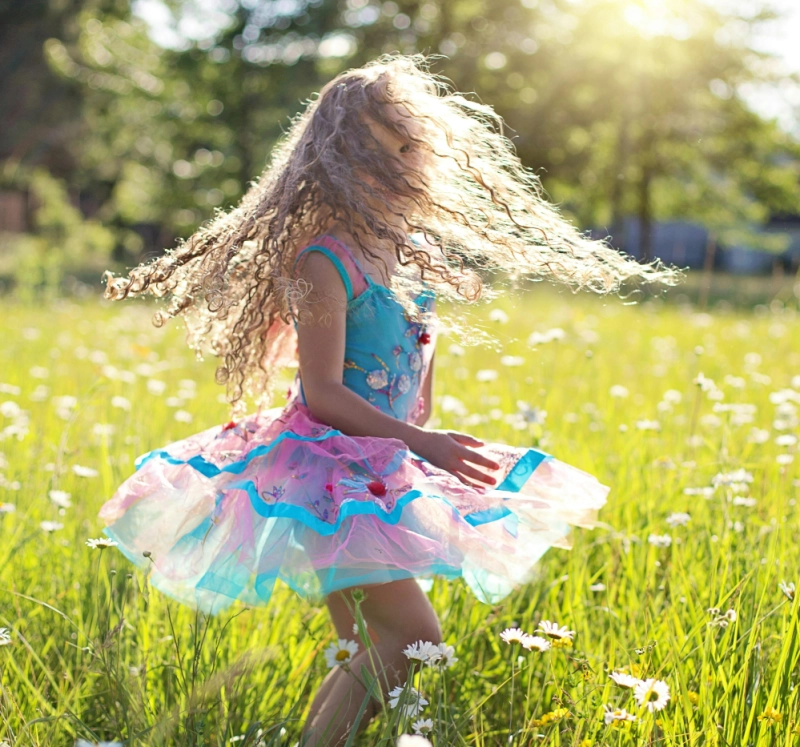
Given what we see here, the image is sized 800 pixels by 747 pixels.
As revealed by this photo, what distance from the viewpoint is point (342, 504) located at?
172cm

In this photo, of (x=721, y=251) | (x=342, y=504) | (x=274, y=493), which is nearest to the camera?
(x=342, y=504)

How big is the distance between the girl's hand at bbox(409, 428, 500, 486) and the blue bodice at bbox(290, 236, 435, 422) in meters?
0.27

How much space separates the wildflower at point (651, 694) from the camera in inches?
56.4

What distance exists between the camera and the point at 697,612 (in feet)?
6.86

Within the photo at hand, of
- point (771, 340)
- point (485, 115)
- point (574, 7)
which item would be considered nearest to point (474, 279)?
point (485, 115)

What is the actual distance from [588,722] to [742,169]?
87.9 feet

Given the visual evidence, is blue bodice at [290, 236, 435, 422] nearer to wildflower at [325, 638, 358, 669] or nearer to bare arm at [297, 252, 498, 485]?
bare arm at [297, 252, 498, 485]

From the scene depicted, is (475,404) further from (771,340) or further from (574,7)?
(574,7)

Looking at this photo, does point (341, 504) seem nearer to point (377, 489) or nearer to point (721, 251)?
point (377, 489)

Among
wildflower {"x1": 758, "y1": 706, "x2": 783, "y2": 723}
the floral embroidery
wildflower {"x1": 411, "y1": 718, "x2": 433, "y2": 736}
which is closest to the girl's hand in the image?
the floral embroidery

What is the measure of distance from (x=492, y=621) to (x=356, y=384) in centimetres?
68

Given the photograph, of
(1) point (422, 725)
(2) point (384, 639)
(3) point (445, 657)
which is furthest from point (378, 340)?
(1) point (422, 725)

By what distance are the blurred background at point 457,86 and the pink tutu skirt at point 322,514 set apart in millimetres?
18092

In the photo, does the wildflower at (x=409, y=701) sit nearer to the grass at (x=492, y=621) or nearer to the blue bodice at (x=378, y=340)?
the grass at (x=492, y=621)
